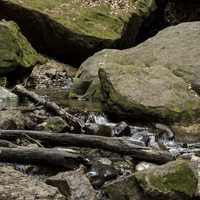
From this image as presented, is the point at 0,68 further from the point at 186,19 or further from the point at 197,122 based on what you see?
the point at 186,19

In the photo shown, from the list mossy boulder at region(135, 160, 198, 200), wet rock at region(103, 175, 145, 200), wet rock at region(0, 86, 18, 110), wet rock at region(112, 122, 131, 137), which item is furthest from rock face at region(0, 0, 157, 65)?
mossy boulder at region(135, 160, 198, 200)

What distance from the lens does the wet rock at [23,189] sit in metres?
5.67

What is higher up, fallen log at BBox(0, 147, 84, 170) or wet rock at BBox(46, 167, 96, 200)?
wet rock at BBox(46, 167, 96, 200)

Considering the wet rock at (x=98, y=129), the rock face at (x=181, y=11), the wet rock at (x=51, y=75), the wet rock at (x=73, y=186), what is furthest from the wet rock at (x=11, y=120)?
the rock face at (x=181, y=11)

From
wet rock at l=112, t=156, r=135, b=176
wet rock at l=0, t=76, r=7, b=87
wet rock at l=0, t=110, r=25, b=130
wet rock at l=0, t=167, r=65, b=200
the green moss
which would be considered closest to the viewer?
wet rock at l=0, t=167, r=65, b=200

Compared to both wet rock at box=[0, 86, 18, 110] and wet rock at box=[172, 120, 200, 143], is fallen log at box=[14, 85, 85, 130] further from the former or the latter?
wet rock at box=[172, 120, 200, 143]

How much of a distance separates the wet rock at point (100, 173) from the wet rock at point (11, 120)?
83.3 inches

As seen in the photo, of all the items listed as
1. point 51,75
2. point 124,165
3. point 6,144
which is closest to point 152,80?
point 124,165

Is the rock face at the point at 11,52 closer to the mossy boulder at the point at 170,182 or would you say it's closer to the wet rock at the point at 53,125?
the wet rock at the point at 53,125

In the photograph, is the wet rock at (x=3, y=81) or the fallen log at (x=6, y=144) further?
the wet rock at (x=3, y=81)

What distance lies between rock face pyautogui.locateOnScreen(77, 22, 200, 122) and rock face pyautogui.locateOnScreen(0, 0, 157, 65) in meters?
3.06

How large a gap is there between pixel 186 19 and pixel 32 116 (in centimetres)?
1509

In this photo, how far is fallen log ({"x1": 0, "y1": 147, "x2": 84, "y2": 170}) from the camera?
7.52 meters

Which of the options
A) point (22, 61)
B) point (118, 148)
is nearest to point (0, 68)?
point (22, 61)
